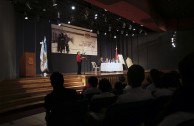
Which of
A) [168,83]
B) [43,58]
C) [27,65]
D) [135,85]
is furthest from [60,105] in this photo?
[43,58]

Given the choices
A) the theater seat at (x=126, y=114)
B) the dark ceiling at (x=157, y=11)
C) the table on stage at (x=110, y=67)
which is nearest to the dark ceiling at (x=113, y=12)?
the dark ceiling at (x=157, y=11)

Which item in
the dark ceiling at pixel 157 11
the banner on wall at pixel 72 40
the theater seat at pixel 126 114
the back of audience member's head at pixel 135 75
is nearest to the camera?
the theater seat at pixel 126 114

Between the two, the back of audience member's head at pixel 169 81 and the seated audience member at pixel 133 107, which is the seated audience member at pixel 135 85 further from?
the back of audience member's head at pixel 169 81

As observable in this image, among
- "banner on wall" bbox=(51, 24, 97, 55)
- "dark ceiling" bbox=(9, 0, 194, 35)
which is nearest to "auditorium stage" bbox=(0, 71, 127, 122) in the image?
"dark ceiling" bbox=(9, 0, 194, 35)

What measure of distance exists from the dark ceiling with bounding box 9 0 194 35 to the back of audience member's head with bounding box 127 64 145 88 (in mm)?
6439

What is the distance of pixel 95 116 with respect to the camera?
2344mm

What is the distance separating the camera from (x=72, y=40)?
12.9 meters

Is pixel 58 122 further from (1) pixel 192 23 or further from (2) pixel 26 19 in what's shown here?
(1) pixel 192 23

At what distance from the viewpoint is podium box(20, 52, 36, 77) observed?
28.0 ft

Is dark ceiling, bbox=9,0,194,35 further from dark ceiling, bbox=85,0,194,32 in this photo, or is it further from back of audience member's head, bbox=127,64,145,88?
back of audience member's head, bbox=127,64,145,88

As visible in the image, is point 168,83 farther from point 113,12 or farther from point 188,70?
point 113,12

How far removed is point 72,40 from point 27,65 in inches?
182

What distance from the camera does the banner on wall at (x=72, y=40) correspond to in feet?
39.3

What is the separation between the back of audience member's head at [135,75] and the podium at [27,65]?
7.18 meters
